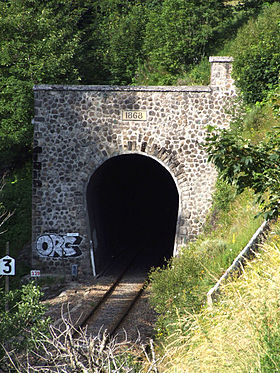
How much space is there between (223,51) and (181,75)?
206 cm

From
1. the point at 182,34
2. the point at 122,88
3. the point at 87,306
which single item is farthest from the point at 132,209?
the point at 87,306

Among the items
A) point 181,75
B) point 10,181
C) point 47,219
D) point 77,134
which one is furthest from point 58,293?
point 181,75

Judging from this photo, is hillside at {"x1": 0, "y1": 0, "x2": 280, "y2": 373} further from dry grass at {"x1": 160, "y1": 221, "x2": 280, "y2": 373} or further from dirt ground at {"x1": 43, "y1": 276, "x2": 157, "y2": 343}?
dirt ground at {"x1": 43, "y1": 276, "x2": 157, "y2": 343}

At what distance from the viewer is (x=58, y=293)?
19.1 metres

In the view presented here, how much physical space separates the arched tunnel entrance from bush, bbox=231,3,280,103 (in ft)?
18.5

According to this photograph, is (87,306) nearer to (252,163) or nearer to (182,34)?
(252,163)

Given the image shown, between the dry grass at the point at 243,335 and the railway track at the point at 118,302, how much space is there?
550 cm

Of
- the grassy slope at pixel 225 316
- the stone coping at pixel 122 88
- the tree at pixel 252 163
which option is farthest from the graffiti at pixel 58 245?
the tree at pixel 252 163

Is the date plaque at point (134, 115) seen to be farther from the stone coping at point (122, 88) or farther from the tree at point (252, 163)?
the tree at point (252, 163)

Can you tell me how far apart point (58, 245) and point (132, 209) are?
1047 cm

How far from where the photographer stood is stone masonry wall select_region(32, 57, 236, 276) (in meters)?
20.8

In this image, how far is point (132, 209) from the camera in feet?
103

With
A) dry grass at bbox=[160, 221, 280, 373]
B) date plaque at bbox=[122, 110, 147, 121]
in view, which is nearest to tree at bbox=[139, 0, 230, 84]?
date plaque at bbox=[122, 110, 147, 121]

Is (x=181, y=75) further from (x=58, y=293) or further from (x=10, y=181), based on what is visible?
(x=58, y=293)
